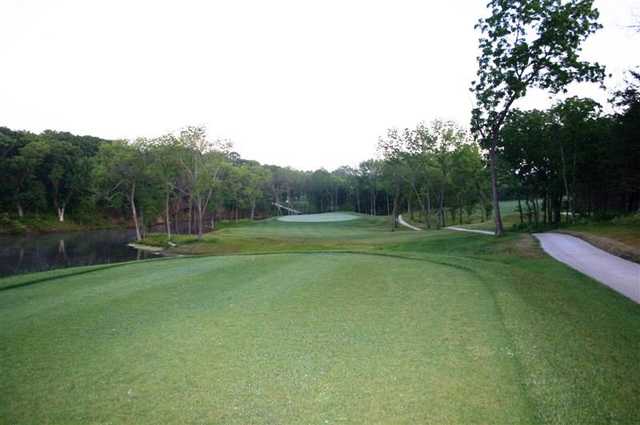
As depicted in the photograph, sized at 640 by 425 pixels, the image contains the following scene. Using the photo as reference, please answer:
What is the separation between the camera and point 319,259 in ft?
44.6

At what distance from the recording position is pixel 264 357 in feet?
14.7

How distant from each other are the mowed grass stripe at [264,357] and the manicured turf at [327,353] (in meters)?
0.02

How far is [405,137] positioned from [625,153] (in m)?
23.4

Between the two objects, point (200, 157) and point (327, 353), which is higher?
point (200, 157)

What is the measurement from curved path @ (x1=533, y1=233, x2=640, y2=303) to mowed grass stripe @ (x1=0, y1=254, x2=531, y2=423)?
3170 mm

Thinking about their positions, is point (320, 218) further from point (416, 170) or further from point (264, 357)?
point (264, 357)

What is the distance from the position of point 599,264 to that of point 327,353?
10181 mm

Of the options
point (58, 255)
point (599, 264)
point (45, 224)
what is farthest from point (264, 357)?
point (45, 224)

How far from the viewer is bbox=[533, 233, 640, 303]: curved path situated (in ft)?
27.0

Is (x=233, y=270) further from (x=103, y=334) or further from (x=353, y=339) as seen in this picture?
(x=353, y=339)

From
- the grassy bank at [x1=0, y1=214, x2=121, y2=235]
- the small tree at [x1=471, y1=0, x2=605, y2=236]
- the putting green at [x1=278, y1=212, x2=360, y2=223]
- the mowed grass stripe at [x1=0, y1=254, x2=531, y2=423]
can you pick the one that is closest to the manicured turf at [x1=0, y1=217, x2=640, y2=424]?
the mowed grass stripe at [x1=0, y1=254, x2=531, y2=423]

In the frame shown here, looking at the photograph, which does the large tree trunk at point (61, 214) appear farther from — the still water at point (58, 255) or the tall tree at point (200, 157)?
the tall tree at point (200, 157)

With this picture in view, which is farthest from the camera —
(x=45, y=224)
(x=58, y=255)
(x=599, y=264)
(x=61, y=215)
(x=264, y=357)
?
(x=61, y=215)

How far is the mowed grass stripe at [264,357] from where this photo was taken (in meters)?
3.38
